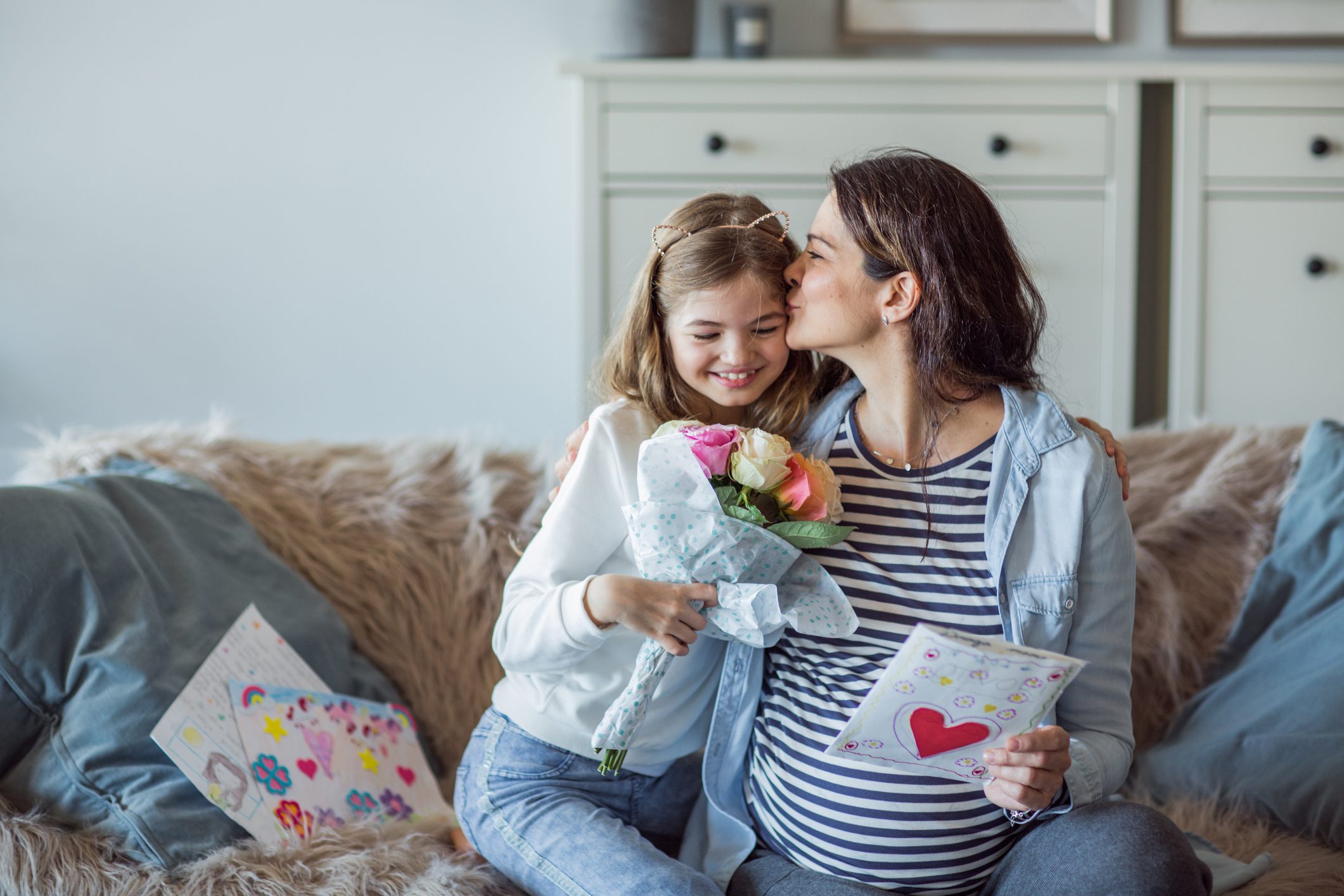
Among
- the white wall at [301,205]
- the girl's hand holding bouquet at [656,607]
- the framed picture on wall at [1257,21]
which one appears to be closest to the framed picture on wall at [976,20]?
the white wall at [301,205]

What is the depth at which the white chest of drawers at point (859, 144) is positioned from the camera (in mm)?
2223

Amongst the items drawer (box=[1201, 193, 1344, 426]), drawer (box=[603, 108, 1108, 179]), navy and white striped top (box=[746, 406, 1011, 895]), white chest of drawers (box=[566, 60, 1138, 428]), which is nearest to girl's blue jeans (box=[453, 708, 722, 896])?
navy and white striped top (box=[746, 406, 1011, 895])

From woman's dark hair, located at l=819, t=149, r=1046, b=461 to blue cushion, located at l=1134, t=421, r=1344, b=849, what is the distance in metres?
0.60

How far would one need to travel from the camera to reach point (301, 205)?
8.56ft

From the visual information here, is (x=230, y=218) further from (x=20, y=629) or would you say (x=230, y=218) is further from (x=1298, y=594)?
(x=1298, y=594)

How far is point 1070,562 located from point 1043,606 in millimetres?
54

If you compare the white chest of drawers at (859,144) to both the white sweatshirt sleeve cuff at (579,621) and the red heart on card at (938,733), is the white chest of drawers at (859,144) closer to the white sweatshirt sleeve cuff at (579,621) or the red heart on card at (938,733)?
the white sweatshirt sleeve cuff at (579,621)

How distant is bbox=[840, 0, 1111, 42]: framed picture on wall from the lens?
2498 millimetres

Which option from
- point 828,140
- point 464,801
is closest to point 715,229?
point 464,801

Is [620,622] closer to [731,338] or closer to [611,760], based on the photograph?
[611,760]

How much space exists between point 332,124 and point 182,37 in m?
0.39

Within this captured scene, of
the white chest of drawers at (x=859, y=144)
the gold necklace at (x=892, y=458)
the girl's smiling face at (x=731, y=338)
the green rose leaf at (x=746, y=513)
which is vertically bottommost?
the green rose leaf at (x=746, y=513)

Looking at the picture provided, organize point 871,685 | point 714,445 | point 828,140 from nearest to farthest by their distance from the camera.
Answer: point 714,445 → point 871,685 → point 828,140

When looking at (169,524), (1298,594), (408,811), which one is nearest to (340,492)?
(169,524)
